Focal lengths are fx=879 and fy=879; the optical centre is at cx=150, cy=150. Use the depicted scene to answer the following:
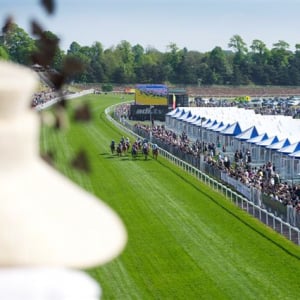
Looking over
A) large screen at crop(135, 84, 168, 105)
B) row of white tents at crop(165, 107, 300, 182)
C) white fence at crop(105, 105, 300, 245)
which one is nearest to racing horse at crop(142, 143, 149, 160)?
white fence at crop(105, 105, 300, 245)

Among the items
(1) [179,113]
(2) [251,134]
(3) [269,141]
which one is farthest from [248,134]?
(1) [179,113]

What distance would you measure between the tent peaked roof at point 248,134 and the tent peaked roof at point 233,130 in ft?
3.25

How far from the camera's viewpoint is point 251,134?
41094 mm

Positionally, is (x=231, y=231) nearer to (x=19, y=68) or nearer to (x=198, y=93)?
(x=19, y=68)

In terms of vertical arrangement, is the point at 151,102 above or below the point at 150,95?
below

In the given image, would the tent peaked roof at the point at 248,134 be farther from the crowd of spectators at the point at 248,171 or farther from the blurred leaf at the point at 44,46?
the blurred leaf at the point at 44,46

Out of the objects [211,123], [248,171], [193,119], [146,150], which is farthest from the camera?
[193,119]

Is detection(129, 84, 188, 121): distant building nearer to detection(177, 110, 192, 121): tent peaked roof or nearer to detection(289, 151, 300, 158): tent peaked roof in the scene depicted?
detection(177, 110, 192, 121): tent peaked roof

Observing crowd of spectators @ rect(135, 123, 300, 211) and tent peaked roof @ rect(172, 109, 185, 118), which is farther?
tent peaked roof @ rect(172, 109, 185, 118)

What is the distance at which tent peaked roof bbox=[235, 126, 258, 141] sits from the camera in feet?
134

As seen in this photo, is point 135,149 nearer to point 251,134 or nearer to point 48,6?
point 251,134

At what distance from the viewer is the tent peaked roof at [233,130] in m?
43.9

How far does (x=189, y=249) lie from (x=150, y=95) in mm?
48376

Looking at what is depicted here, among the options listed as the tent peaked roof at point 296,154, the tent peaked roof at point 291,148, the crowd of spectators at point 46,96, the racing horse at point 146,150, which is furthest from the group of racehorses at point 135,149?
the crowd of spectators at point 46,96
